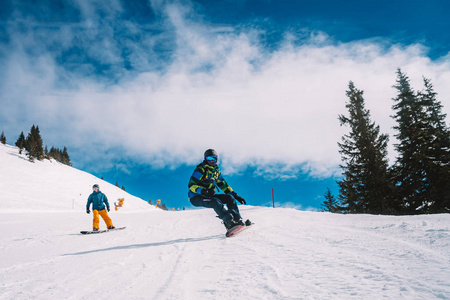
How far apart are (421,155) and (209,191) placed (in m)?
19.7

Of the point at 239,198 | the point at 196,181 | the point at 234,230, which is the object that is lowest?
the point at 234,230

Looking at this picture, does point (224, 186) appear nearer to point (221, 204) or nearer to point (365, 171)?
point (221, 204)

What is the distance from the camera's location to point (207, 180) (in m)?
6.01

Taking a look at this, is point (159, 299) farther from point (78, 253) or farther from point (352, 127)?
point (352, 127)

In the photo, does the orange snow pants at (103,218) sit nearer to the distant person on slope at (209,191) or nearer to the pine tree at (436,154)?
the distant person on slope at (209,191)

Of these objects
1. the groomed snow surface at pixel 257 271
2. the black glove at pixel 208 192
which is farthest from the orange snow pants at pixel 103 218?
the black glove at pixel 208 192

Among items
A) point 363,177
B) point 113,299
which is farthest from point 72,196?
point 113,299

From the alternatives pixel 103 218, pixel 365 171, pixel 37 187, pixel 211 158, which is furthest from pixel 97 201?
pixel 37 187

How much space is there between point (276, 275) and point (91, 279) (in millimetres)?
2099

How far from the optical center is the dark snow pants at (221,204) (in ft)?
18.6

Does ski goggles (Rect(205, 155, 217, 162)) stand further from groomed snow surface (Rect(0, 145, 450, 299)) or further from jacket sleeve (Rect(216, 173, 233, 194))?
groomed snow surface (Rect(0, 145, 450, 299))

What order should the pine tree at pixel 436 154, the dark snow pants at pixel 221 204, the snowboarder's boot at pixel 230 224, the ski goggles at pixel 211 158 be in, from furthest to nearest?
the pine tree at pixel 436 154, the ski goggles at pixel 211 158, the dark snow pants at pixel 221 204, the snowboarder's boot at pixel 230 224

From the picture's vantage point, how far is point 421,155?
17969 mm

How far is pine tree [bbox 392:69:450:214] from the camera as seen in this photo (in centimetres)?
1742
